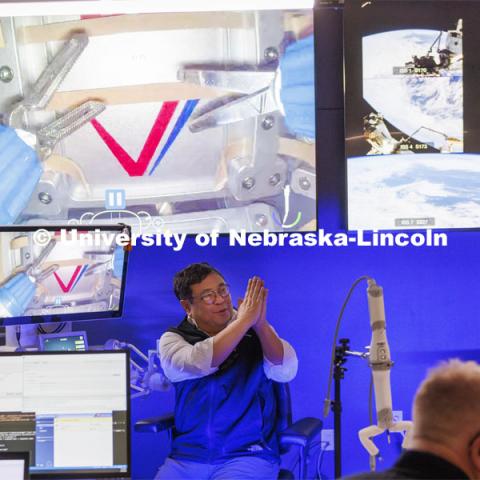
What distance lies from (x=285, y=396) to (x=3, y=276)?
1287mm

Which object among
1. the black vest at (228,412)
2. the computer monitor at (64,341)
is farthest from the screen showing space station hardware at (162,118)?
the black vest at (228,412)

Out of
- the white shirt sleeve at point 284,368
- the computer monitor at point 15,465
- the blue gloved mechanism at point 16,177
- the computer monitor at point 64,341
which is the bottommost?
the computer monitor at point 15,465

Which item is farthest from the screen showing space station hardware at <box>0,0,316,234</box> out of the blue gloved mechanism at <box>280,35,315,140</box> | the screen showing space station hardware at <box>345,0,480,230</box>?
the screen showing space station hardware at <box>345,0,480,230</box>

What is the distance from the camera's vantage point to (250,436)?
355 cm

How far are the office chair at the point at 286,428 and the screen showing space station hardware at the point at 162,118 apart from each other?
841 mm

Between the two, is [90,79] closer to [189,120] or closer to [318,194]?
[189,120]

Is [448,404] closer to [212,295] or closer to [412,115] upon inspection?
[212,295]

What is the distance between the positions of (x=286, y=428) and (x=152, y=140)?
1.49 m

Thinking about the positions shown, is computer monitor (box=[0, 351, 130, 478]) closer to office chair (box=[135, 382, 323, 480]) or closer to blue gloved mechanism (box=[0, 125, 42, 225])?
office chair (box=[135, 382, 323, 480])

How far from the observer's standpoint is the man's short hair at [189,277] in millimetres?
3744

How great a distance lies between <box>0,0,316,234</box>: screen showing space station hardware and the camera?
12.8ft

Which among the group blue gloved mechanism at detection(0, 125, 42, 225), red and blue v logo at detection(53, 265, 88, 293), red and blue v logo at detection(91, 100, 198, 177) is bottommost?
red and blue v logo at detection(53, 265, 88, 293)

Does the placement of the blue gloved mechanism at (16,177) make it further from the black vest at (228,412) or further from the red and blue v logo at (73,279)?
the black vest at (228,412)

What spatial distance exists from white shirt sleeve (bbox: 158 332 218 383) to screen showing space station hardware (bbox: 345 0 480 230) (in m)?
0.97
